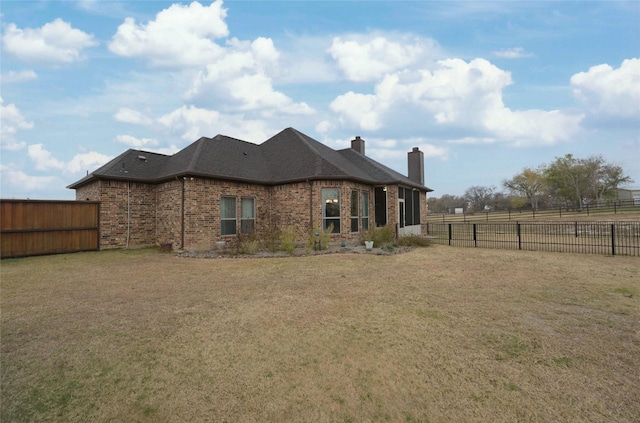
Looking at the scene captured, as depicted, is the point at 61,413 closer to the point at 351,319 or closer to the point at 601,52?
the point at 351,319

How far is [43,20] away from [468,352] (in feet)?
47.1

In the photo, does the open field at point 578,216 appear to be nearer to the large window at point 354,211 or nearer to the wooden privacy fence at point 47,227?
the large window at point 354,211

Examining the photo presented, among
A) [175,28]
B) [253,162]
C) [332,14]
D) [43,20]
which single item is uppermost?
[332,14]

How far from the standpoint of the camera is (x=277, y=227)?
14.5 metres

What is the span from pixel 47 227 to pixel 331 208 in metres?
12.0

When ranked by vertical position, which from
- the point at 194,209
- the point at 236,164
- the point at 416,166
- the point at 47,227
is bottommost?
the point at 47,227

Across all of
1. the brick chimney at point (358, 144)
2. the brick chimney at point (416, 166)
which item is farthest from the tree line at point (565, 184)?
the brick chimney at point (358, 144)

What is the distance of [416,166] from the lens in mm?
22672

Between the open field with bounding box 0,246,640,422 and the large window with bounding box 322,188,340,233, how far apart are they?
7.06 meters

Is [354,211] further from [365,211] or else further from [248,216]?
[248,216]

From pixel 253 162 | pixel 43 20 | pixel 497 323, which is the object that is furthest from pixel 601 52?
pixel 43 20

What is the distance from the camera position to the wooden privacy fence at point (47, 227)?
10.4 m

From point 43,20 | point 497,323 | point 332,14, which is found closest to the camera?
point 497,323

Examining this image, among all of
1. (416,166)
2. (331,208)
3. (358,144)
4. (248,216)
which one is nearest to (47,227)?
(248,216)
